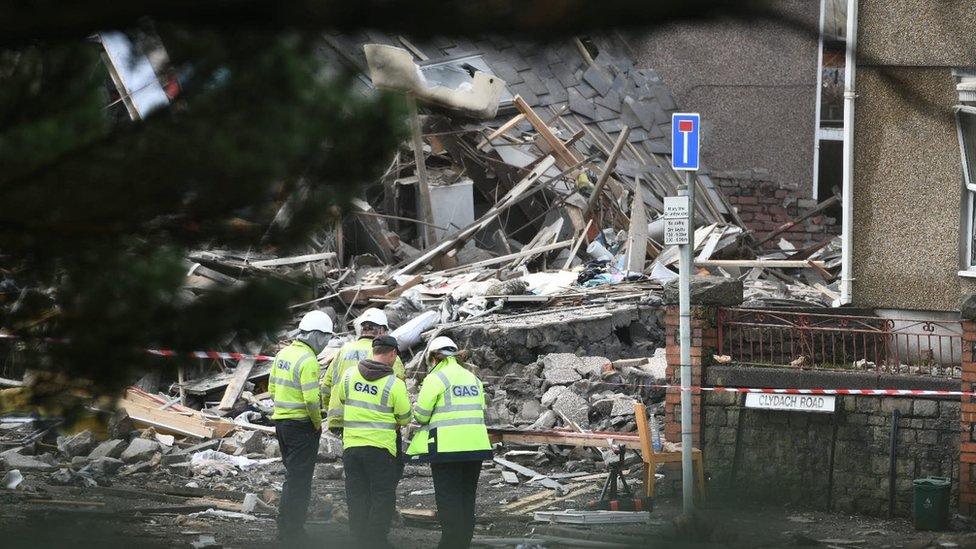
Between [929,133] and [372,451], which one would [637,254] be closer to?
[929,133]

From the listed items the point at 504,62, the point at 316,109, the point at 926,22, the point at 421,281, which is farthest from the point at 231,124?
the point at 504,62

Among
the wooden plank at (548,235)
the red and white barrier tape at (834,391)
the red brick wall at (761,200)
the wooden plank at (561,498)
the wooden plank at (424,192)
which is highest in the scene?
the red brick wall at (761,200)

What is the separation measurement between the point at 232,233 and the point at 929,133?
9425 millimetres

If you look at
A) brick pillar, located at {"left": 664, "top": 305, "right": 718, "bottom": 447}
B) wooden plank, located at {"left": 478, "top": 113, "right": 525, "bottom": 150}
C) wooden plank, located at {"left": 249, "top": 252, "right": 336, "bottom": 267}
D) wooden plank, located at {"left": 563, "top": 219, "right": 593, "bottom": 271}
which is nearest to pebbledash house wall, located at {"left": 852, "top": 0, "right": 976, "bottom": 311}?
brick pillar, located at {"left": 664, "top": 305, "right": 718, "bottom": 447}

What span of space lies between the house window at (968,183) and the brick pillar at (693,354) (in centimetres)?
280

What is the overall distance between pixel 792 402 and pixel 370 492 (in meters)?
3.81

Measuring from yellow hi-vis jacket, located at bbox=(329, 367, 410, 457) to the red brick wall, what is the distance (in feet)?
54.2

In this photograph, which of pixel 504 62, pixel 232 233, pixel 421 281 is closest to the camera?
pixel 232 233

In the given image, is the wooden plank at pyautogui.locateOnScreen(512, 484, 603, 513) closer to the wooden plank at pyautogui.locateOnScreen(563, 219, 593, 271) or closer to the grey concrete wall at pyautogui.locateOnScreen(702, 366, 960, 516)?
the grey concrete wall at pyautogui.locateOnScreen(702, 366, 960, 516)

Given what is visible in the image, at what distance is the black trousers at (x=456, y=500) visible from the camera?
9.20 meters

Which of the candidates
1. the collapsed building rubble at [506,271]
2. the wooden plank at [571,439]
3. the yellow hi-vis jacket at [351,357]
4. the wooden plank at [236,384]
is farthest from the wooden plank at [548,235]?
the yellow hi-vis jacket at [351,357]

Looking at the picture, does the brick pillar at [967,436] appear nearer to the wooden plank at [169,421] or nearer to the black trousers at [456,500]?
the black trousers at [456,500]

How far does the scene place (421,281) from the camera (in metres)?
18.8

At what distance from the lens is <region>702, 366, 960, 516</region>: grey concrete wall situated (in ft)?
35.2
